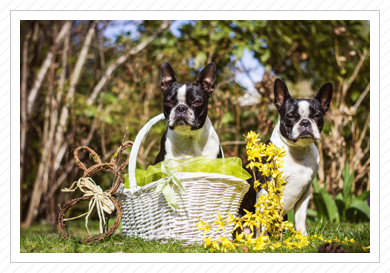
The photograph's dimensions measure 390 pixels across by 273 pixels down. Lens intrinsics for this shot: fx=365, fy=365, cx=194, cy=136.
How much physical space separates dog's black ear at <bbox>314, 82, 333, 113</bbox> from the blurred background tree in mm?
1715

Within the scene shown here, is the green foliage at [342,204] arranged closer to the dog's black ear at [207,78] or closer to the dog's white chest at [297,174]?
the dog's white chest at [297,174]

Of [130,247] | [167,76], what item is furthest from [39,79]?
[130,247]

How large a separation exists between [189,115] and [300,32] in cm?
358

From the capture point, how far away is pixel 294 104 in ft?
10.3

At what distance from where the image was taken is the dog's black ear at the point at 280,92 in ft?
10.7

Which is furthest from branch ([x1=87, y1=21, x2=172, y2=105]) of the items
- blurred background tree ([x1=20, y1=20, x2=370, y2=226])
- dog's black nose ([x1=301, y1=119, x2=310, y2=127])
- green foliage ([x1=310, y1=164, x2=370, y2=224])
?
dog's black nose ([x1=301, y1=119, x2=310, y2=127])

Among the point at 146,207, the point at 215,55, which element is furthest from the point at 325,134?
the point at 146,207

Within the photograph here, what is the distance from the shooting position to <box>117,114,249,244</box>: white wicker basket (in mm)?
2670

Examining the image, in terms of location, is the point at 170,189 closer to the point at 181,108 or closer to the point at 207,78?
the point at 181,108

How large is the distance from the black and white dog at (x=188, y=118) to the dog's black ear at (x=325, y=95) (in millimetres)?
974

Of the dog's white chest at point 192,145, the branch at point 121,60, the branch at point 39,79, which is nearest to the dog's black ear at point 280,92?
the dog's white chest at point 192,145

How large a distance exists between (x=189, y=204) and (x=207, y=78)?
49.4 inches

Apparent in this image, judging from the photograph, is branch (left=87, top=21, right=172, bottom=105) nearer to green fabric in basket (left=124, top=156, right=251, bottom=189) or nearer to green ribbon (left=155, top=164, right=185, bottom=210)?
green fabric in basket (left=124, top=156, right=251, bottom=189)

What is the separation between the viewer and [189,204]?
2.69 m
